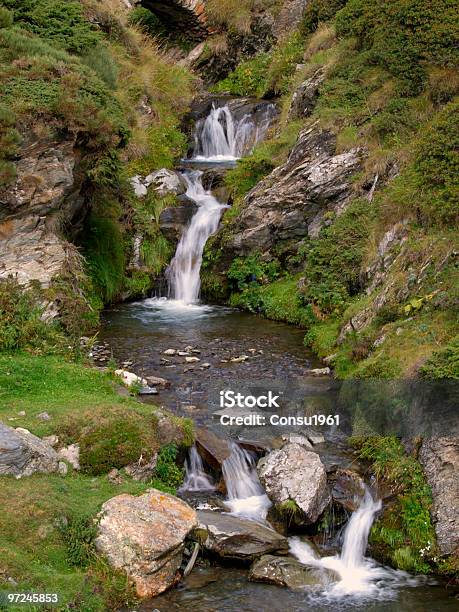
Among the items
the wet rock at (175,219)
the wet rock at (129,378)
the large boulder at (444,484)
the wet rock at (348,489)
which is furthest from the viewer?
the wet rock at (175,219)

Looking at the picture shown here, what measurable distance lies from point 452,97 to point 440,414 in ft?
35.4

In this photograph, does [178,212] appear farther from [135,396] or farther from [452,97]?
[135,396]

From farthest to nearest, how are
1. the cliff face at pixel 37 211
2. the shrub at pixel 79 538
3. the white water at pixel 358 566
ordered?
the cliff face at pixel 37 211, the white water at pixel 358 566, the shrub at pixel 79 538

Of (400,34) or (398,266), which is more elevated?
(400,34)

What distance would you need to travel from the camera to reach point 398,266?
14.8 meters

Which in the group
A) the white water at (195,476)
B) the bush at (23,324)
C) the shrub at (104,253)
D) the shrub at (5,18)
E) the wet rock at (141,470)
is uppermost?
the shrub at (5,18)

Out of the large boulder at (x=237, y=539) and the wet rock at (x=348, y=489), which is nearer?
the large boulder at (x=237, y=539)

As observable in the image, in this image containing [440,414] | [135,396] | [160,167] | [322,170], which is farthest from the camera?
[160,167]

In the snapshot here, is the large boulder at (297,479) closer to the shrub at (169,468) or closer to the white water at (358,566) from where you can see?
the white water at (358,566)

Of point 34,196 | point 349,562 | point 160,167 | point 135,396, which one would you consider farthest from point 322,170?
point 349,562

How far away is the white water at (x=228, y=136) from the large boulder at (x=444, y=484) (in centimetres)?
1721

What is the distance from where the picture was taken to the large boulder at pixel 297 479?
30.9 feet

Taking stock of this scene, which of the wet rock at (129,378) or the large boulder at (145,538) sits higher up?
the wet rock at (129,378)

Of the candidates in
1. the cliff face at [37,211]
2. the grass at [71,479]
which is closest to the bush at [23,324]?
the grass at [71,479]
